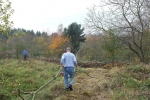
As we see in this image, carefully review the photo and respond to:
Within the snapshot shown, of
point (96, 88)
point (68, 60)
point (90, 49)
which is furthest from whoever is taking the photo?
point (90, 49)

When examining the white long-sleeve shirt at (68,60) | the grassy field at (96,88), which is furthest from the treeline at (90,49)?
the grassy field at (96,88)

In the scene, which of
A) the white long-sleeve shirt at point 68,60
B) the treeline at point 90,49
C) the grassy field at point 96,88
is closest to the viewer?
the grassy field at point 96,88

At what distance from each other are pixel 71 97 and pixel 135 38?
40.3ft

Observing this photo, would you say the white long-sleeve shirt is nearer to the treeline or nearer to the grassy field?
the treeline

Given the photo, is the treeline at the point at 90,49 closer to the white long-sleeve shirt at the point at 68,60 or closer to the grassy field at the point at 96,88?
the white long-sleeve shirt at the point at 68,60

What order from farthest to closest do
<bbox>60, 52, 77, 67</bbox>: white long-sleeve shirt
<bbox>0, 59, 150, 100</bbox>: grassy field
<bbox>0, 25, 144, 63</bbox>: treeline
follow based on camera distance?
1. <bbox>0, 25, 144, 63</bbox>: treeline
2. <bbox>60, 52, 77, 67</bbox>: white long-sleeve shirt
3. <bbox>0, 59, 150, 100</bbox>: grassy field

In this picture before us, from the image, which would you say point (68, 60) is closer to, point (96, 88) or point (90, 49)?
point (96, 88)

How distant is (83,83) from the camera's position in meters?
9.55

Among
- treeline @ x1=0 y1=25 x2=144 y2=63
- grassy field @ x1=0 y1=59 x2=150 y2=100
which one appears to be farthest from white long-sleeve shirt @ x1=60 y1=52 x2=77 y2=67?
grassy field @ x1=0 y1=59 x2=150 y2=100

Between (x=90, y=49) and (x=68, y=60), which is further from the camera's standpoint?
(x=90, y=49)

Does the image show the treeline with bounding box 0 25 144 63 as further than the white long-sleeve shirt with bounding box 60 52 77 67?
Yes

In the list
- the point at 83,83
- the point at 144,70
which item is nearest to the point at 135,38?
the point at 144,70

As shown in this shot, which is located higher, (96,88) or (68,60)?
(68,60)

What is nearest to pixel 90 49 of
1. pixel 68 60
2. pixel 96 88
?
pixel 96 88
